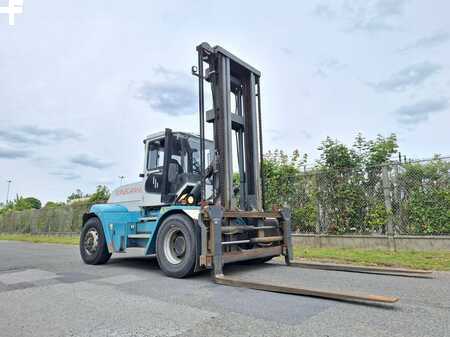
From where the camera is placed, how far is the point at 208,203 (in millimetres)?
6129

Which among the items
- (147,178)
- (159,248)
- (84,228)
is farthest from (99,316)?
(84,228)

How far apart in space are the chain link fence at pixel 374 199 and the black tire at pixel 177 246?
542cm

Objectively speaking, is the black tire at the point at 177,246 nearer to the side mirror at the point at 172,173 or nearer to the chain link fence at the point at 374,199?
the side mirror at the point at 172,173

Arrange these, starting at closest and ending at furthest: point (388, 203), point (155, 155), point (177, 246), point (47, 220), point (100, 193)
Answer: point (177, 246) < point (155, 155) < point (388, 203) < point (100, 193) < point (47, 220)

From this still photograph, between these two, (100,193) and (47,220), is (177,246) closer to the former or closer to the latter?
(100,193)

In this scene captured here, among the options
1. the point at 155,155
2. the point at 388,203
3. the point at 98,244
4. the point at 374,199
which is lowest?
the point at 98,244

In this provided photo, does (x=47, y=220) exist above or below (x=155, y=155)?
below

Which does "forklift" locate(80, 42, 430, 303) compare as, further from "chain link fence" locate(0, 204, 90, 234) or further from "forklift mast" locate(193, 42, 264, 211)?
"chain link fence" locate(0, 204, 90, 234)

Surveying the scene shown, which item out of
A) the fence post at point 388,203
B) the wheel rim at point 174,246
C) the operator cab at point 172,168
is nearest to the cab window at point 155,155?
the operator cab at point 172,168

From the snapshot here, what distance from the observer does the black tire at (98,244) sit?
25.9 ft

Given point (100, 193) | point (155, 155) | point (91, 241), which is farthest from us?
point (100, 193)

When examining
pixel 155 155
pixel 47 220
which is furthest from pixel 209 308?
pixel 47 220

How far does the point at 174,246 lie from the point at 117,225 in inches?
84.0

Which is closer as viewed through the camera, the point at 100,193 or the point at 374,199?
the point at 374,199
